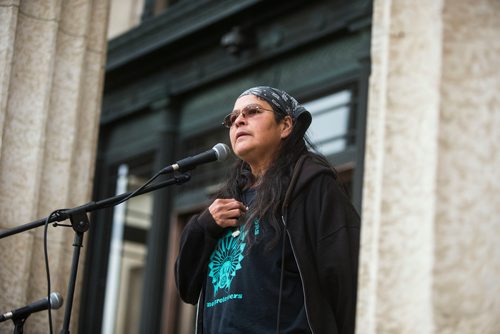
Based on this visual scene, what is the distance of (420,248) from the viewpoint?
3518 millimetres

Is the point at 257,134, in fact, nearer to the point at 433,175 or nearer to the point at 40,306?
the point at 40,306

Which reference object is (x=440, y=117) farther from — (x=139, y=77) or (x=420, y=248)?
(x=139, y=77)

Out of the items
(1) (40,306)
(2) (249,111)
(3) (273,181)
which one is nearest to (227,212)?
(3) (273,181)

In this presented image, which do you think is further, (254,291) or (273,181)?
(273,181)

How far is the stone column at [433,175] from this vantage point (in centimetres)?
345

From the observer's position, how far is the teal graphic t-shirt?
4.64 metres

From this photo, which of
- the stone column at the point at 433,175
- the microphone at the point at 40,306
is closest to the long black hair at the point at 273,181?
the microphone at the point at 40,306

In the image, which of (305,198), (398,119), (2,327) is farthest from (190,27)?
(398,119)

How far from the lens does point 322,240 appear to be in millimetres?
4668

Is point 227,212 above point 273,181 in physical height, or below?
below

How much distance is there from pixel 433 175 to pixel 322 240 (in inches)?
47.7

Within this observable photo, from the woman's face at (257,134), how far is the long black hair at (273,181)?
0.03 meters

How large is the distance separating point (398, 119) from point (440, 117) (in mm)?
166

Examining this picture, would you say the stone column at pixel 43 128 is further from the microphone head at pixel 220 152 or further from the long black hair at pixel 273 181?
the microphone head at pixel 220 152
